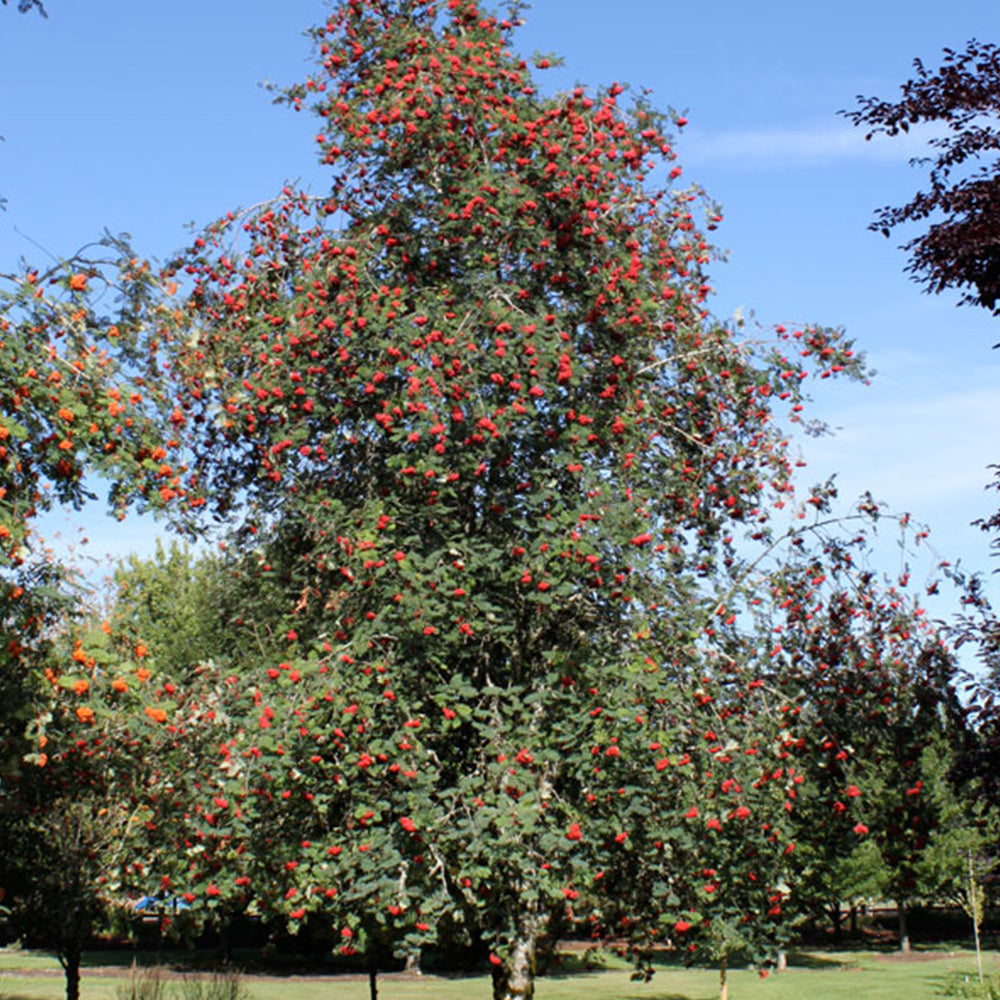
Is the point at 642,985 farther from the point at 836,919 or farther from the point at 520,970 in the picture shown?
the point at 520,970

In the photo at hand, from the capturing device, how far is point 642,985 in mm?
35781

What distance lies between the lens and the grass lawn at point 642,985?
2922 centimetres

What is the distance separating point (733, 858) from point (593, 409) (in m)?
4.82

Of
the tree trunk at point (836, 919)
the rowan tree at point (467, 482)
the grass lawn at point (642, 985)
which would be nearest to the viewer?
the rowan tree at point (467, 482)

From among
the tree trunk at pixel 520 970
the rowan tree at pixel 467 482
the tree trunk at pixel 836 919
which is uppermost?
the rowan tree at pixel 467 482

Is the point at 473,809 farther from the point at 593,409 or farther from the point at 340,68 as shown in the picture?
the point at 340,68

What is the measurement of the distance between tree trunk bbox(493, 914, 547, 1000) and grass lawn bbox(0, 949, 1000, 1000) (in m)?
15.4

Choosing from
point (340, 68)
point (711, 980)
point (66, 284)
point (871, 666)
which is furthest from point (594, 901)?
point (711, 980)

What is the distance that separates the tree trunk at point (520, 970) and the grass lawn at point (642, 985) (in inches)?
606

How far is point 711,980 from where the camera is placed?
38.4 m

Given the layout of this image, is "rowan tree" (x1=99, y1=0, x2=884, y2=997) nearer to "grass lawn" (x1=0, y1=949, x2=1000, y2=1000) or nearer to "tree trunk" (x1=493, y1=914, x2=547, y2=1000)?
"tree trunk" (x1=493, y1=914, x2=547, y2=1000)

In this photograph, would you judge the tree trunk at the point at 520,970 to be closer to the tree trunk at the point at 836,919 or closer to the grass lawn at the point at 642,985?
the grass lawn at the point at 642,985

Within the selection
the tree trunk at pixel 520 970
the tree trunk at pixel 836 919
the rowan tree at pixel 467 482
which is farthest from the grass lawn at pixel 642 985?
the rowan tree at pixel 467 482

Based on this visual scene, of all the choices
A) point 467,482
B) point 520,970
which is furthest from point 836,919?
point 467,482
